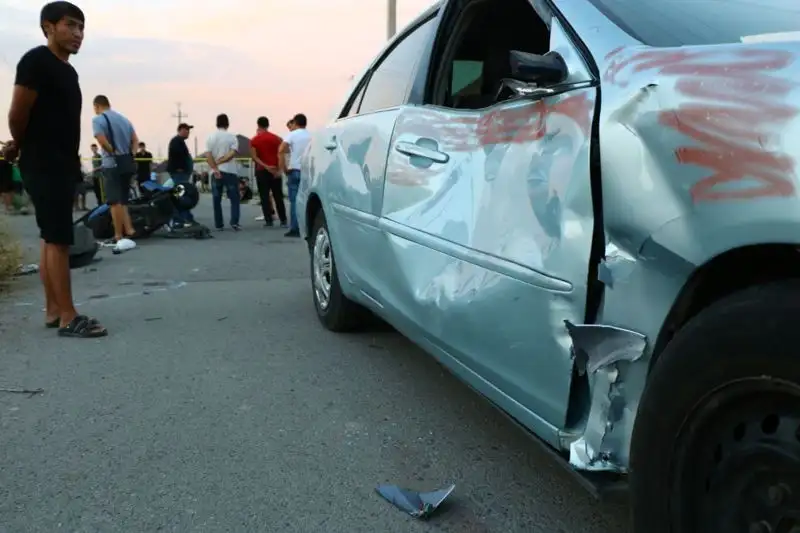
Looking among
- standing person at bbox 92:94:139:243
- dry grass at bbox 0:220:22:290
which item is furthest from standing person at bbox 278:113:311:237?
dry grass at bbox 0:220:22:290

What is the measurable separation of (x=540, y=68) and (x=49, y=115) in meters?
3.49

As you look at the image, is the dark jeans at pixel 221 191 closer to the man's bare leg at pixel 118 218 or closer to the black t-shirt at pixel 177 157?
the black t-shirt at pixel 177 157

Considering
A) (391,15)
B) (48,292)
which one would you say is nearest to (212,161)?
(391,15)

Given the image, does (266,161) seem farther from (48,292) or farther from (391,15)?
(48,292)

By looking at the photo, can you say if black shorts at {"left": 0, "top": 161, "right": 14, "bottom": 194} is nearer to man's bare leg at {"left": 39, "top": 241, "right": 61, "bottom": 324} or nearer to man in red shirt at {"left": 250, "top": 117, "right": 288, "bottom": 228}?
man's bare leg at {"left": 39, "top": 241, "right": 61, "bottom": 324}

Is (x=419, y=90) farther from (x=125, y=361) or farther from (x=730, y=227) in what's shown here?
(x=125, y=361)

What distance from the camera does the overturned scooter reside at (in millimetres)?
9445

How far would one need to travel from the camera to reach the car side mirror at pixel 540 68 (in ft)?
6.14

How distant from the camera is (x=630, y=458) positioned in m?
1.53

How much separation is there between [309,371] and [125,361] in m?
1.04

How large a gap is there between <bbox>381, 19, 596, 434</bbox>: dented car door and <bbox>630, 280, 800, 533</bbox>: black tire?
35cm

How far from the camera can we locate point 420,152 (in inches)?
108

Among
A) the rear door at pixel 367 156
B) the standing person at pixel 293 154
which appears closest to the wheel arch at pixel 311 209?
the rear door at pixel 367 156

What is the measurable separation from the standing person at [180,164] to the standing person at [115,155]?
1428 mm
